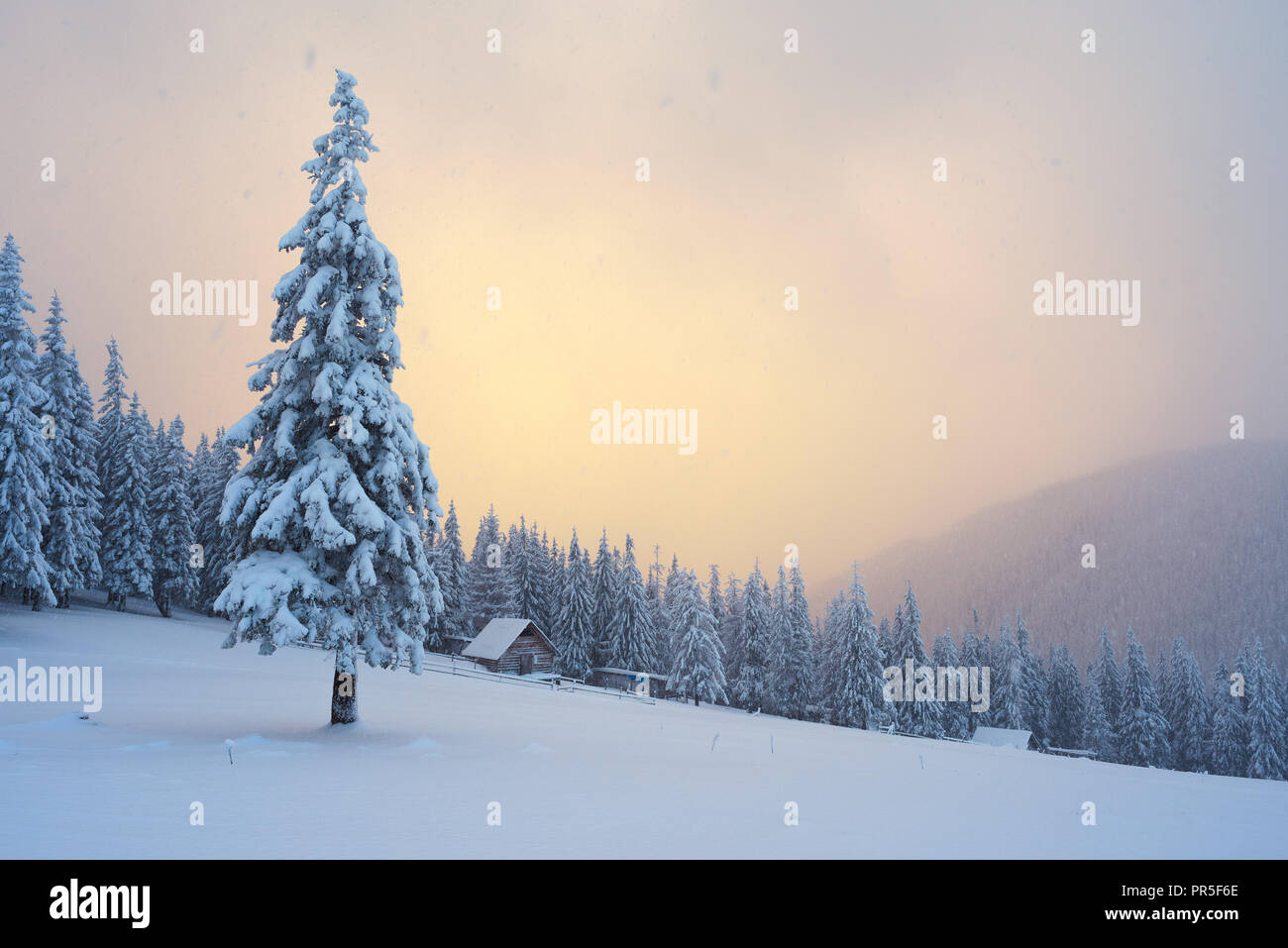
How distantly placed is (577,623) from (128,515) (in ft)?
122

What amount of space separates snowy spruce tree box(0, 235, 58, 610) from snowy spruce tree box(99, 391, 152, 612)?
1493cm

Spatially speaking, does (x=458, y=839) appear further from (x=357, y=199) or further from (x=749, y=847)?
(x=357, y=199)

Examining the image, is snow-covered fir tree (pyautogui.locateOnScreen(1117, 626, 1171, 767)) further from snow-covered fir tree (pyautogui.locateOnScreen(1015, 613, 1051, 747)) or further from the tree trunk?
the tree trunk

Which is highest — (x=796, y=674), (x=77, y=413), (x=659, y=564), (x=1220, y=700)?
(x=77, y=413)

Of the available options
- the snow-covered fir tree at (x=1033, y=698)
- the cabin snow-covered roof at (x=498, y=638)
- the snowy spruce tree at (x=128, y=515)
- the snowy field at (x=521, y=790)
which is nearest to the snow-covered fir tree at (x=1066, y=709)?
the snow-covered fir tree at (x=1033, y=698)

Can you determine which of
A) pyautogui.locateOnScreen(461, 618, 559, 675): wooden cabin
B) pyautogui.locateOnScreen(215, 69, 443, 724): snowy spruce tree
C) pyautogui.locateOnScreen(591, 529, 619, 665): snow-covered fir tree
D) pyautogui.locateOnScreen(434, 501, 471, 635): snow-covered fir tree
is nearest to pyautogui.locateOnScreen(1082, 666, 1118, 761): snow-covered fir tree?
pyautogui.locateOnScreen(591, 529, 619, 665): snow-covered fir tree

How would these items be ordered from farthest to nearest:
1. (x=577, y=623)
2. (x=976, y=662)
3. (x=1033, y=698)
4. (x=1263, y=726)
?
(x=976, y=662), (x=1033, y=698), (x=1263, y=726), (x=577, y=623)

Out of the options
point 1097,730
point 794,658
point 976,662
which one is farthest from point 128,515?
point 1097,730

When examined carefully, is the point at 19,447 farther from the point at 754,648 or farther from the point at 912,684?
the point at 912,684

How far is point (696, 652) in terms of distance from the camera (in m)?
58.9
